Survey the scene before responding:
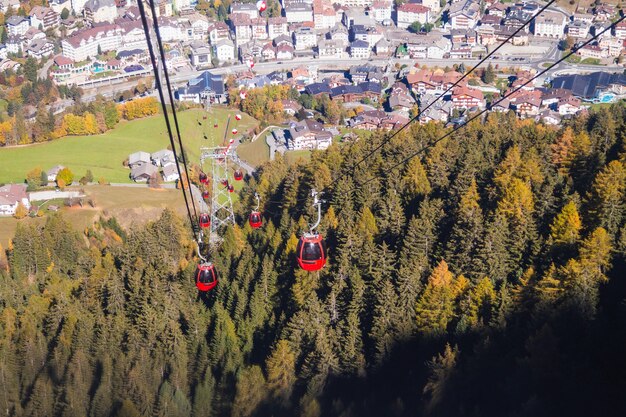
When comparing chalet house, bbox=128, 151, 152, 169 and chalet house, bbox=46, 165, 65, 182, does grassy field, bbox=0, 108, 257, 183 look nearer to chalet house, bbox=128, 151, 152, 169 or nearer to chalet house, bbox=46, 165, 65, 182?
chalet house, bbox=128, 151, 152, 169

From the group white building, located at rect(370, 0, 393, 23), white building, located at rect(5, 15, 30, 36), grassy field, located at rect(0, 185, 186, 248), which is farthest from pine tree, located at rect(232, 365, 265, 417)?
white building, located at rect(370, 0, 393, 23)

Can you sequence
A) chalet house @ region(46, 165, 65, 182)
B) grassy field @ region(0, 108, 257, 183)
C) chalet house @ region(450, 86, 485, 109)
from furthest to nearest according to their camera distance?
chalet house @ region(450, 86, 485, 109) < grassy field @ region(0, 108, 257, 183) < chalet house @ region(46, 165, 65, 182)

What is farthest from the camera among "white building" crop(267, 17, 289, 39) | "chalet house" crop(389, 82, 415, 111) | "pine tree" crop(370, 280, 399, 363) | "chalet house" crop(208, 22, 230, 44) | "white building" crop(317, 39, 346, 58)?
"white building" crop(267, 17, 289, 39)

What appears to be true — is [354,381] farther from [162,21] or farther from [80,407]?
[162,21]

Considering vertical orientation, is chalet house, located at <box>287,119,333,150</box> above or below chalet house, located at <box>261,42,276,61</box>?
above

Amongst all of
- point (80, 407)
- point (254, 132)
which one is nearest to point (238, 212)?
point (80, 407)

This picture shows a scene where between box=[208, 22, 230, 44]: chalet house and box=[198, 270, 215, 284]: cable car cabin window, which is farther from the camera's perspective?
box=[208, 22, 230, 44]: chalet house
